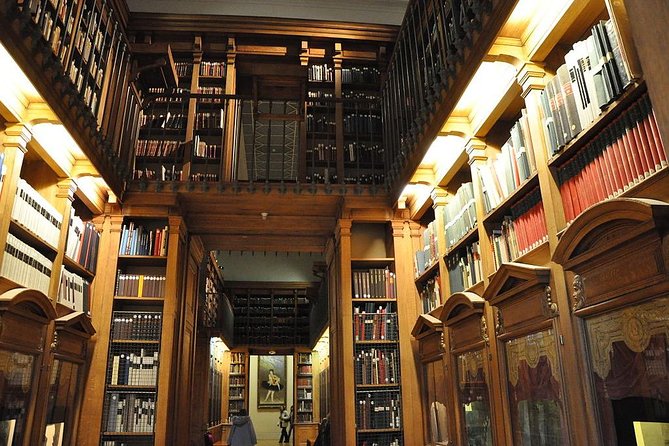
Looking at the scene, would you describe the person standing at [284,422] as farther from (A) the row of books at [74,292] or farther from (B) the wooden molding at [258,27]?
(B) the wooden molding at [258,27]

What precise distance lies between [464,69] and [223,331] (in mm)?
8205

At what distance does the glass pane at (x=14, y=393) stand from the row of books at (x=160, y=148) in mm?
2761

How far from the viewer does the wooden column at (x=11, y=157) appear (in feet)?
9.99

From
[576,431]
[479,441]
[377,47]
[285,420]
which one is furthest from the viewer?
[285,420]

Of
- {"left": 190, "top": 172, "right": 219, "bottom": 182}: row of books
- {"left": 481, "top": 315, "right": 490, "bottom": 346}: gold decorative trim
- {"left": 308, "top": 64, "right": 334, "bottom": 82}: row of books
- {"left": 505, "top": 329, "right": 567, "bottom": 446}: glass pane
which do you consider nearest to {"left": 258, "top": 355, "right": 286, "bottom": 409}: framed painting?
{"left": 190, "top": 172, "right": 219, "bottom": 182}: row of books

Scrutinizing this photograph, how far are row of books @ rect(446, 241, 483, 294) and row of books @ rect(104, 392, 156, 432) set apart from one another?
273 centimetres

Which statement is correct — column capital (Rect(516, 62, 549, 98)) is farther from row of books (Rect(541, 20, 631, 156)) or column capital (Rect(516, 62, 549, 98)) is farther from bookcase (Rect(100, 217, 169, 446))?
bookcase (Rect(100, 217, 169, 446))

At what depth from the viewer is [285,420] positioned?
514 inches

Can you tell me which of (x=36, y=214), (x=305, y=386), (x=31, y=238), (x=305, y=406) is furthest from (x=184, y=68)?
(x=305, y=406)

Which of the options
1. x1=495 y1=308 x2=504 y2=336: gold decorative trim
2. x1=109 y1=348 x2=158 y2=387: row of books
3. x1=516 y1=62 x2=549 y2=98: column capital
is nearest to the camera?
x1=516 y1=62 x2=549 y2=98: column capital

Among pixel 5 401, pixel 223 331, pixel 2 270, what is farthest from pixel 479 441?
pixel 223 331

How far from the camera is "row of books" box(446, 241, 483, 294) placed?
351 centimetres

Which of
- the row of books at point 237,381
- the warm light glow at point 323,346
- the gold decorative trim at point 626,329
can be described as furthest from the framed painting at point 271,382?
the gold decorative trim at point 626,329

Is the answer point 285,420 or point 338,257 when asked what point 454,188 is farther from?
point 285,420
